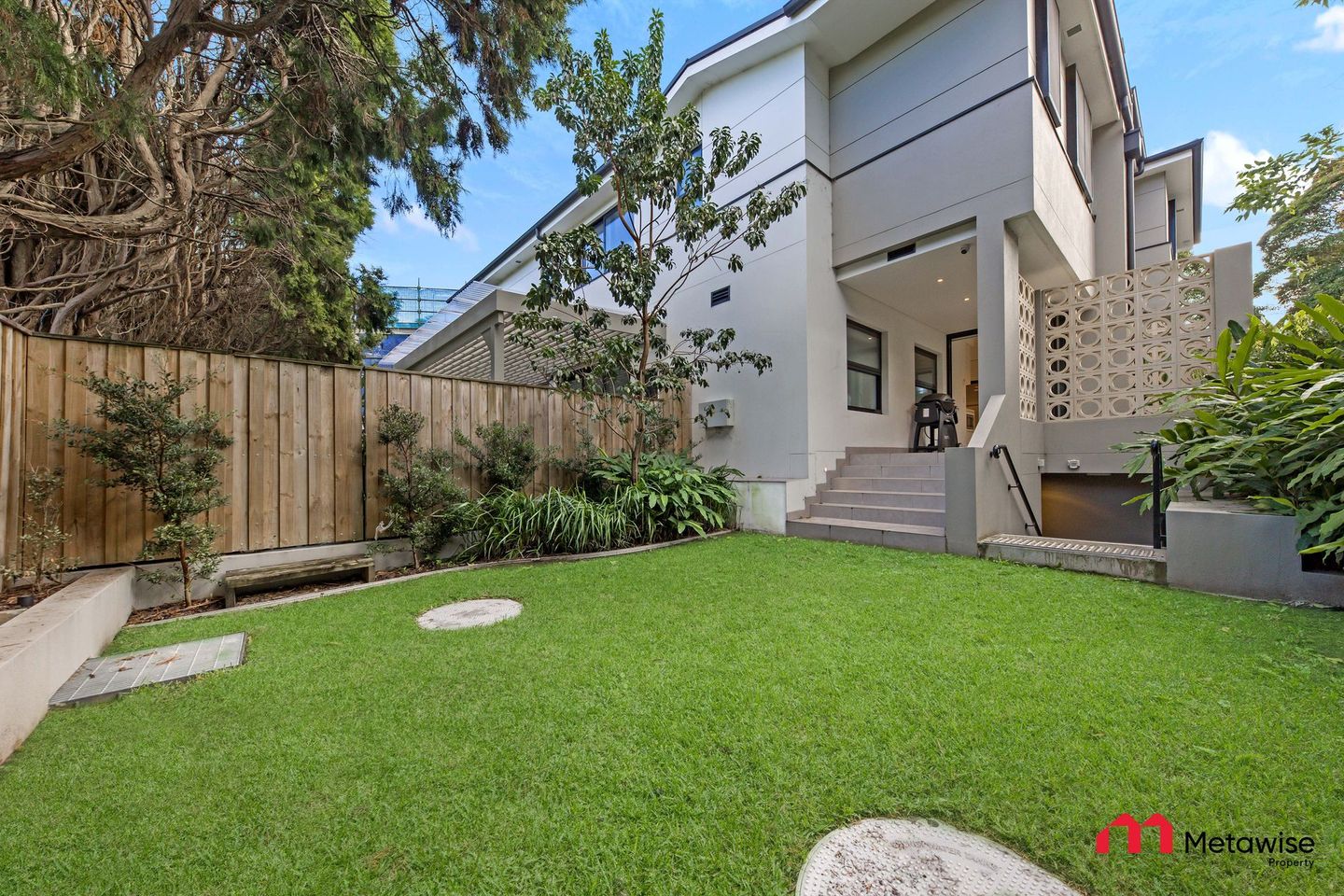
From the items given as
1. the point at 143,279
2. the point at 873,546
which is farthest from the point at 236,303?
the point at 873,546

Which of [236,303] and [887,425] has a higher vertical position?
[236,303]

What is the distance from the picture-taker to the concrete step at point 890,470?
5.71 m

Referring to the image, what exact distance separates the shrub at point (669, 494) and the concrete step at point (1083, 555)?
289 cm

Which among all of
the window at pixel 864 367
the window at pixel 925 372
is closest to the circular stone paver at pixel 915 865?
the window at pixel 864 367

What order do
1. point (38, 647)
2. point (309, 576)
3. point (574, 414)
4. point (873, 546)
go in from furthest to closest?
point (574, 414)
point (873, 546)
point (309, 576)
point (38, 647)

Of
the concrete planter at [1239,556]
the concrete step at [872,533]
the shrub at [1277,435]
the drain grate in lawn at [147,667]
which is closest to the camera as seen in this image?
the drain grate in lawn at [147,667]

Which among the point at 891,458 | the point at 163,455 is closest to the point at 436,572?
the point at 163,455

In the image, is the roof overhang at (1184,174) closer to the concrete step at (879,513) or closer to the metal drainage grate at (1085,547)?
the metal drainage grate at (1085,547)

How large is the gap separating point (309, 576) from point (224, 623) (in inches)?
33.4

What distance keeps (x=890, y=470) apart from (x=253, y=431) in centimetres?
669

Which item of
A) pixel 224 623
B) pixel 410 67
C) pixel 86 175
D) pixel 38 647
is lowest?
pixel 224 623

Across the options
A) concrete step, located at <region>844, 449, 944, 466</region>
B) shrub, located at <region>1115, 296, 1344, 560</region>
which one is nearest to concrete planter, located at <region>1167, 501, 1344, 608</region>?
shrub, located at <region>1115, 296, 1344, 560</region>

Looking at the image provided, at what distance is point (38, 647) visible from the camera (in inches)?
75.6

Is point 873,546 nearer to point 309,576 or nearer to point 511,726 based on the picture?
point 511,726
